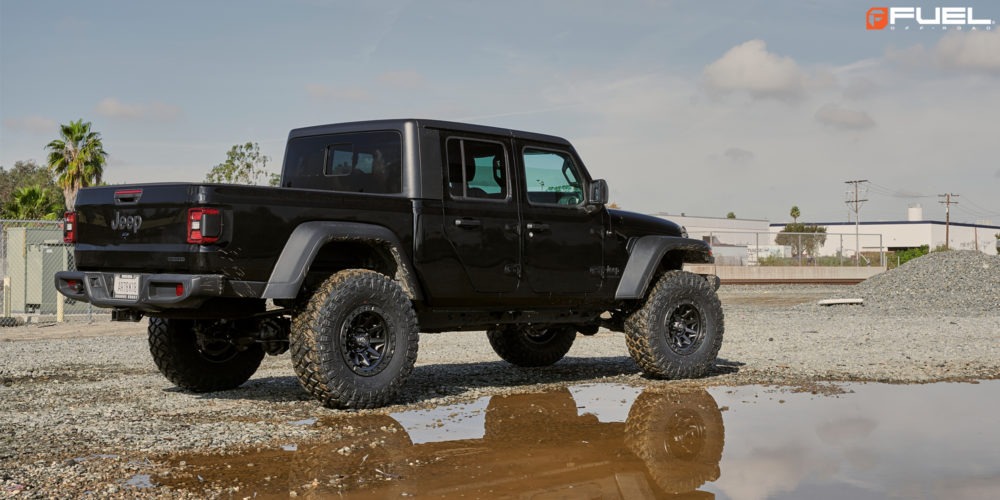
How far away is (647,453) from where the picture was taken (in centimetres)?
546

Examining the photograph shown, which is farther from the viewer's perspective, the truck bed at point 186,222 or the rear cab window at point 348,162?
the rear cab window at point 348,162

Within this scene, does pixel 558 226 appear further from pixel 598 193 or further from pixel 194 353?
pixel 194 353

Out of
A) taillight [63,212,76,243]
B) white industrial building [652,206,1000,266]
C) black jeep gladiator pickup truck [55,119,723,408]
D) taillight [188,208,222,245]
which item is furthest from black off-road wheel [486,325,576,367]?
white industrial building [652,206,1000,266]

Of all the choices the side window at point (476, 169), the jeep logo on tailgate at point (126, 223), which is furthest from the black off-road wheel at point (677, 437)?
the jeep logo on tailgate at point (126, 223)

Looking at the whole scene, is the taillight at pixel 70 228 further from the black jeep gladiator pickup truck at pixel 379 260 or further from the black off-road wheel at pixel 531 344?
the black off-road wheel at pixel 531 344

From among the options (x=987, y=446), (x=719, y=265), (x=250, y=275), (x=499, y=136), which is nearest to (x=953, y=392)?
(x=987, y=446)

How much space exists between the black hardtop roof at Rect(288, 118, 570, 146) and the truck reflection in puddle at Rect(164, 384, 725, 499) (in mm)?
2392

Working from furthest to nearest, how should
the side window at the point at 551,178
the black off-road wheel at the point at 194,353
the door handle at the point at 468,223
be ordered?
the side window at the point at 551,178
the black off-road wheel at the point at 194,353
the door handle at the point at 468,223

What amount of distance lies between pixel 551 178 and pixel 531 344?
2233mm

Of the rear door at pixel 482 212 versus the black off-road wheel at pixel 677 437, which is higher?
the rear door at pixel 482 212

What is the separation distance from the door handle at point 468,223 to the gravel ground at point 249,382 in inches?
57.4

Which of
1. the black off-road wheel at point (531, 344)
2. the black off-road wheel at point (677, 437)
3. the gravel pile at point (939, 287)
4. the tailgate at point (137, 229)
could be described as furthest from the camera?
the gravel pile at point (939, 287)

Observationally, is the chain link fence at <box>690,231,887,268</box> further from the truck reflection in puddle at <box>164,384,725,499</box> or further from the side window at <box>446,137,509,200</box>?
the truck reflection in puddle at <box>164,384,725,499</box>

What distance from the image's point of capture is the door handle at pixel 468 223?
7.71m
